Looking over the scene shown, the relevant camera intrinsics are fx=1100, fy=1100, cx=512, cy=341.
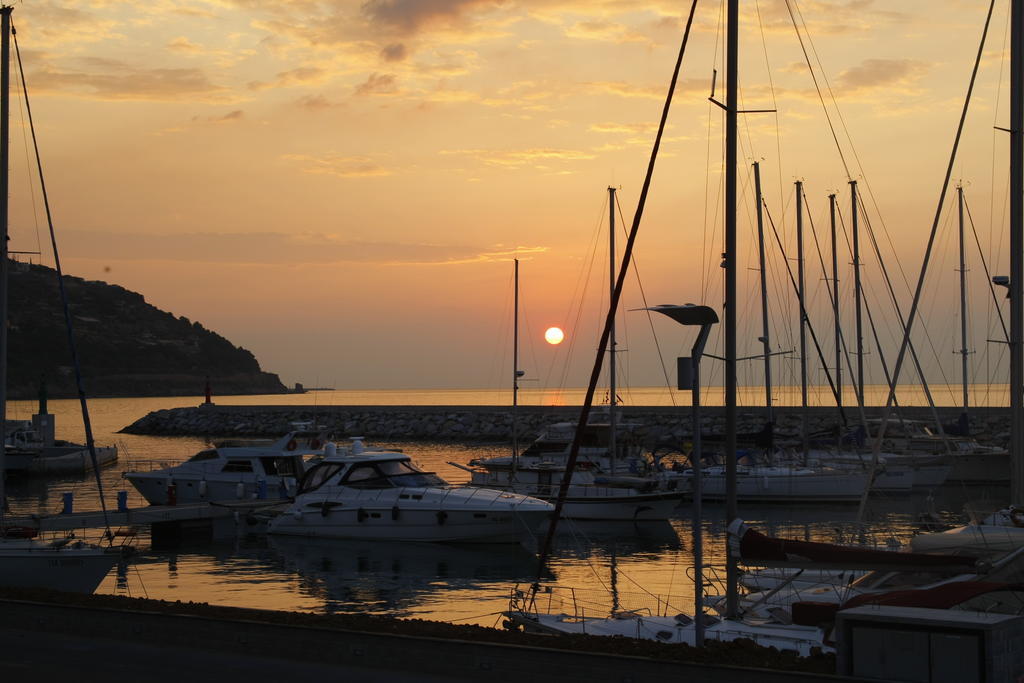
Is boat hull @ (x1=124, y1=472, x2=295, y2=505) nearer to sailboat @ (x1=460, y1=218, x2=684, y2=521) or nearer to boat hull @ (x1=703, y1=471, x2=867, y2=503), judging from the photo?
sailboat @ (x1=460, y1=218, x2=684, y2=521)

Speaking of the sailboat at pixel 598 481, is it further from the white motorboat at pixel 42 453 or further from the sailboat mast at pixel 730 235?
the white motorboat at pixel 42 453

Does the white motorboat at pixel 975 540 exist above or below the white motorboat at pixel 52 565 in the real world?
above

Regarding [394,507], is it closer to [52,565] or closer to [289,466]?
[289,466]

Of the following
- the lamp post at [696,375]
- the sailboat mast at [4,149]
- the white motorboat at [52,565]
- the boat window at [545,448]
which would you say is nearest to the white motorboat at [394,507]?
the sailboat mast at [4,149]

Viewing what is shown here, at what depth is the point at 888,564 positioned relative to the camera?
45.9 ft

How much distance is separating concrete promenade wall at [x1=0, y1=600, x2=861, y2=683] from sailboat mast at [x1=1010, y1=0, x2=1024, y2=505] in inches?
473

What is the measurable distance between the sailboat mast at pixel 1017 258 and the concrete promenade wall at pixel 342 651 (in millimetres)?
12017

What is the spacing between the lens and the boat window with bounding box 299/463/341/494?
102 ft

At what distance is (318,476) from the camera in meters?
31.5

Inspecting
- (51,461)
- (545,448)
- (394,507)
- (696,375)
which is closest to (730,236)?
(696,375)

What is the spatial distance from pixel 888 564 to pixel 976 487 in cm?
3177

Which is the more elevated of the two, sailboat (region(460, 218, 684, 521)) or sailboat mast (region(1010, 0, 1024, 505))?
sailboat mast (region(1010, 0, 1024, 505))

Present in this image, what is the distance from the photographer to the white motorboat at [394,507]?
28875 millimetres

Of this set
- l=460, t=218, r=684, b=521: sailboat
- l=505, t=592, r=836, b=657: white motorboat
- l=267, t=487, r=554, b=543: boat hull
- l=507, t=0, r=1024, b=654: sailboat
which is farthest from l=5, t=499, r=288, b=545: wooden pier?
l=505, t=592, r=836, b=657: white motorboat
